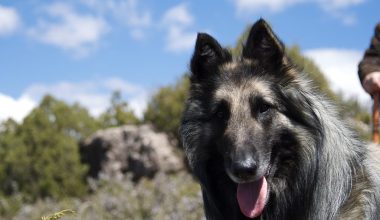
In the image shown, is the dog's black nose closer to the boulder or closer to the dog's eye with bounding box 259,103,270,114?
the dog's eye with bounding box 259,103,270,114

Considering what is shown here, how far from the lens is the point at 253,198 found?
4582mm

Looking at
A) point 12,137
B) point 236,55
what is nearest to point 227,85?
point 236,55

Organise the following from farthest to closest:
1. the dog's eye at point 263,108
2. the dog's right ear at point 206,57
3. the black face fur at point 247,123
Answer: the dog's right ear at point 206,57 < the dog's eye at point 263,108 < the black face fur at point 247,123

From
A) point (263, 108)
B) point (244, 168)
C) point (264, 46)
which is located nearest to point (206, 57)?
point (264, 46)

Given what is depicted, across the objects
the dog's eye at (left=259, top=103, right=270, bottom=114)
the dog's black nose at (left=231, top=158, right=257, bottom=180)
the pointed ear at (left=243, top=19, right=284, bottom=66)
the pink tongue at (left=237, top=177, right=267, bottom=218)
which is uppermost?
the pointed ear at (left=243, top=19, right=284, bottom=66)

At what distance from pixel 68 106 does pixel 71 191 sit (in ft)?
14.7

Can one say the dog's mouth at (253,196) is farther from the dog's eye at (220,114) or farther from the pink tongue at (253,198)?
the dog's eye at (220,114)

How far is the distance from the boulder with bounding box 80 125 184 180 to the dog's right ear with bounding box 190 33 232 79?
12.9 m

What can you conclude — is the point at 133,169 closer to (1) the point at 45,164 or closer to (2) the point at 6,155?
(1) the point at 45,164

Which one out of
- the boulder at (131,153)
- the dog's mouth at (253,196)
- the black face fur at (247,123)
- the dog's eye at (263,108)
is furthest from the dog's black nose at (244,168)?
the boulder at (131,153)

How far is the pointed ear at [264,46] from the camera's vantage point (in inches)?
187

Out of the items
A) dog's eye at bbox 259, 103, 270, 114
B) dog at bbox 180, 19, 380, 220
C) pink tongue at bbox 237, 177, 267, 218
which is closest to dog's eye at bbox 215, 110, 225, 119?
dog at bbox 180, 19, 380, 220

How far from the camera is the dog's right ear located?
197 inches

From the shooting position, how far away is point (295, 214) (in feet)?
15.2
